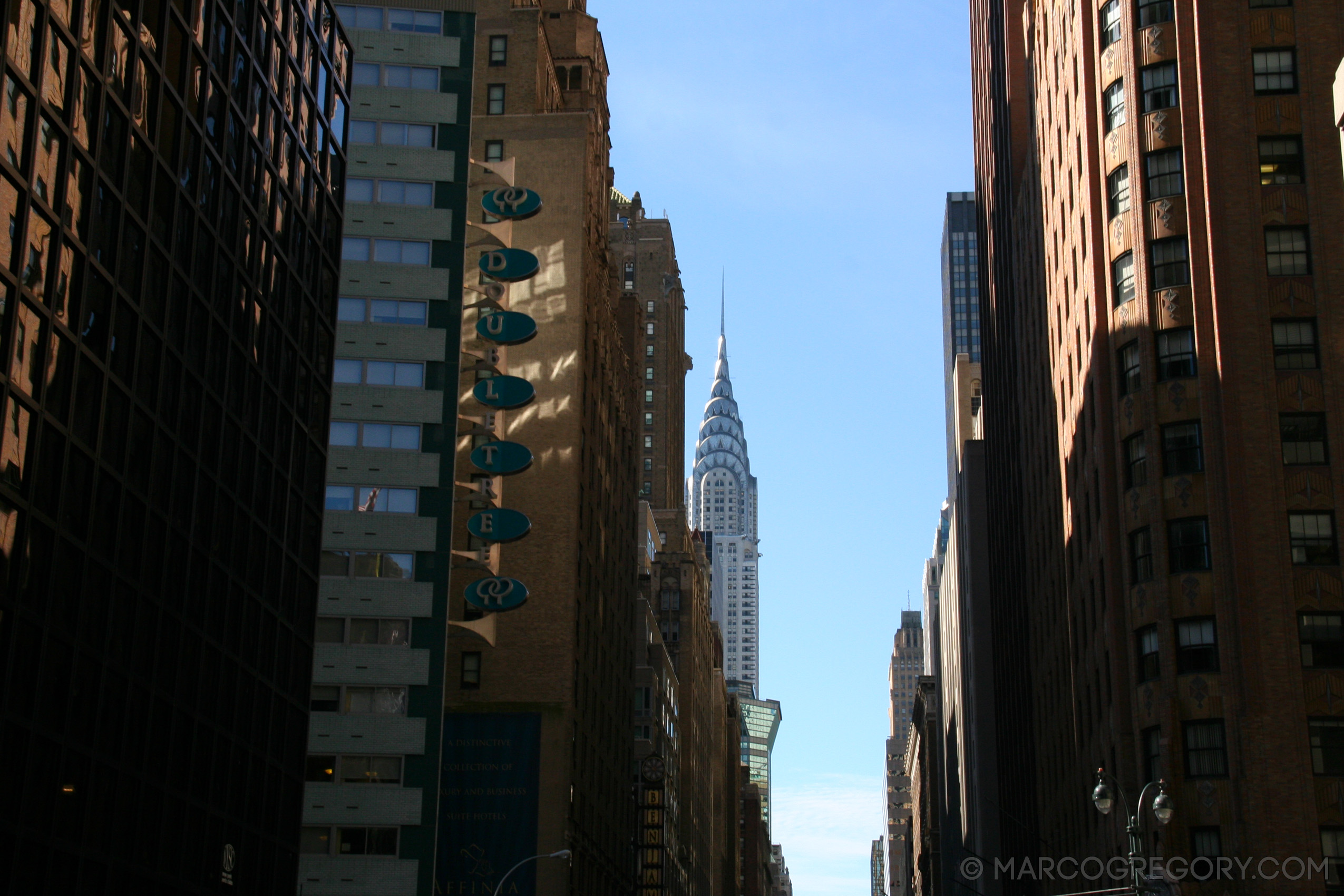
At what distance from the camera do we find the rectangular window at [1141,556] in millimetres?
63781

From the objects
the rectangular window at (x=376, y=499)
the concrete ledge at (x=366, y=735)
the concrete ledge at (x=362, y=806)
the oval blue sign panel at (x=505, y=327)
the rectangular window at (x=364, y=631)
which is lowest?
the concrete ledge at (x=362, y=806)

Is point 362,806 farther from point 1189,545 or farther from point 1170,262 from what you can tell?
point 1170,262

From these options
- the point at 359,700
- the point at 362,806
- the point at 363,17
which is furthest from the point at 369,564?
the point at 363,17

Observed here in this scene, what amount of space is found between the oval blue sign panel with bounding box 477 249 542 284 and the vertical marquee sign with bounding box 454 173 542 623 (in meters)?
0.03

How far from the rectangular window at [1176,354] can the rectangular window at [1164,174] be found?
584cm

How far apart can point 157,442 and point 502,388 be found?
4071 cm

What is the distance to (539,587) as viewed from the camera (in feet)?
285

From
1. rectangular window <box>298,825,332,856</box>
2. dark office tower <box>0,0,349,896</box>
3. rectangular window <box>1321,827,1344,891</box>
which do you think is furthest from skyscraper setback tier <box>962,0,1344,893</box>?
rectangular window <box>298,825,332,856</box>

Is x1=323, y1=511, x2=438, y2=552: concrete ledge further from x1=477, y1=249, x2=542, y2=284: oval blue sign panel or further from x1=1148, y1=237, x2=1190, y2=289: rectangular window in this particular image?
x1=1148, y1=237, x2=1190, y2=289: rectangular window

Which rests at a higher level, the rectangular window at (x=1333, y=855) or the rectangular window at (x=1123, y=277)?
the rectangular window at (x=1123, y=277)

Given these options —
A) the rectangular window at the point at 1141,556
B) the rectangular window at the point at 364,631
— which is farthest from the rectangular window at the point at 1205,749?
the rectangular window at the point at 364,631

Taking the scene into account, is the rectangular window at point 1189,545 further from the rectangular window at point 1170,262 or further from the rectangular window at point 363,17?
the rectangular window at point 363,17

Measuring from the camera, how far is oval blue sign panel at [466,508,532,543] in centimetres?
7906

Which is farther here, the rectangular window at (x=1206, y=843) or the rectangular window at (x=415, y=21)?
the rectangular window at (x=415, y=21)
